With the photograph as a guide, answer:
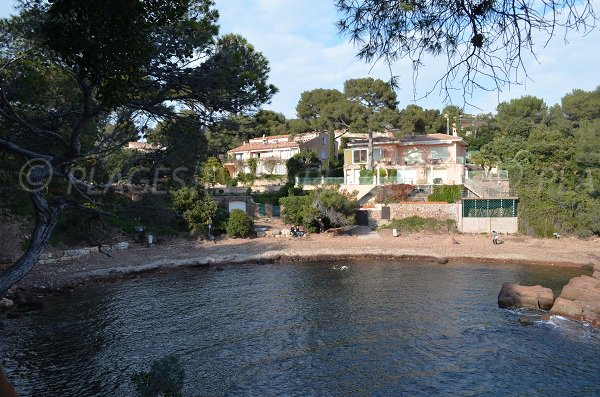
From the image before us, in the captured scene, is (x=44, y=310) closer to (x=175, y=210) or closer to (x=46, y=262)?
(x=46, y=262)

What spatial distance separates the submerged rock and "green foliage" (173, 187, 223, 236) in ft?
73.1

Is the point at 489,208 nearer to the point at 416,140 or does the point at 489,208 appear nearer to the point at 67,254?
the point at 416,140

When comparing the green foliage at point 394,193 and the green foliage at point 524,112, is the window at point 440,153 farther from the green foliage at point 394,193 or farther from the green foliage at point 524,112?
the green foliage at point 524,112

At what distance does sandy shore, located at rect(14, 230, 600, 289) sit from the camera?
2541 centimetres

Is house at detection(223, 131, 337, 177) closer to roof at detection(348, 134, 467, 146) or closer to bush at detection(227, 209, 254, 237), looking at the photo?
roof at detection(348, 134, 467, 146)

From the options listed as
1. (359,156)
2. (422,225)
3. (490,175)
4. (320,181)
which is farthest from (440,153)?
(320,181)

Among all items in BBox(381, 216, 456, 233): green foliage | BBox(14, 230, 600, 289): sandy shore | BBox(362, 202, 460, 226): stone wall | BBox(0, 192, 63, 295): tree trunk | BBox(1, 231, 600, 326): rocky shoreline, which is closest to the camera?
BBox(0, 192, 63, 295): tree trunk

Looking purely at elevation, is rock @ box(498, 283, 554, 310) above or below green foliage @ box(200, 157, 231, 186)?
below

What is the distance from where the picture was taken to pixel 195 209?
33000mm

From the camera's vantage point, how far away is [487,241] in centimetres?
3294

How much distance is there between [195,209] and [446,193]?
62.6 feet

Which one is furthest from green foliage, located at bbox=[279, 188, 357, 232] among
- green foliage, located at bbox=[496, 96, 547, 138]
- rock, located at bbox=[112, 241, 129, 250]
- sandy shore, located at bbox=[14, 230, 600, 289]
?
green foliage, located at bbox=[496, 96, 547, 138]

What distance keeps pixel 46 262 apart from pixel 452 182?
98.2 ft

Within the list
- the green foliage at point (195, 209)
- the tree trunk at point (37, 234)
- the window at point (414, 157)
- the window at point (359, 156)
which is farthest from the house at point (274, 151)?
the tree trunk at point (37, 234)
